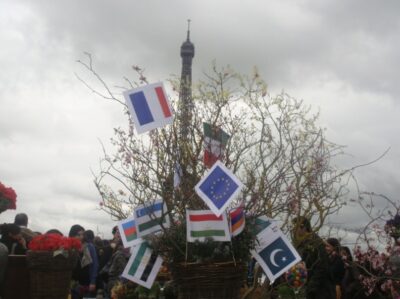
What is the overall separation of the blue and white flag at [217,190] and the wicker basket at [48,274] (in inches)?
71.8

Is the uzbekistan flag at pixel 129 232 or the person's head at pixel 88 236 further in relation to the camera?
the person's head at pixel 88 236

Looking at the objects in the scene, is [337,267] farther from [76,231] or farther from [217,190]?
[76,231]

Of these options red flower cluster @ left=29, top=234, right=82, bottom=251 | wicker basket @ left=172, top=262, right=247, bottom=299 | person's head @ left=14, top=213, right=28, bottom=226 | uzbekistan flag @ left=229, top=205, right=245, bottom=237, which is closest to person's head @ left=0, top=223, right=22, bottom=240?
person's head @ left=14, top=213, right=28, bottom=226

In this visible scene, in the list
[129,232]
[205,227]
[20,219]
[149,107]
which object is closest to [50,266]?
[129,232]

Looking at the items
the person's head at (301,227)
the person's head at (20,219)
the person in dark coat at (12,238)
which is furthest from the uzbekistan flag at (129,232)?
the person's head at (20,219)

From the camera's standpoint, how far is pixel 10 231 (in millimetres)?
5496

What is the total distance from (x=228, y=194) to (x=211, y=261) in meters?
0.40

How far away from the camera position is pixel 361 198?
4.27 meters

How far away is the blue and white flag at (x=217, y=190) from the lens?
3.30 meters

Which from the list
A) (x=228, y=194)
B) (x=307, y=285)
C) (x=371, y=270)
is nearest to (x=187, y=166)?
(x=228, y=194)

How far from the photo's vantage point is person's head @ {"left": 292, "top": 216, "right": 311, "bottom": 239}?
4560mm

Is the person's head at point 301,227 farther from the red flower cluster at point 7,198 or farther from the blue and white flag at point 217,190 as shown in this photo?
the red flower cluster at point 7,198

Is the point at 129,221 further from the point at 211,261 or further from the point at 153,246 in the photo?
the point at 211,261

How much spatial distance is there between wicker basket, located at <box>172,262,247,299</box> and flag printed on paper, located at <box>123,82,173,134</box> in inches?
38.4
